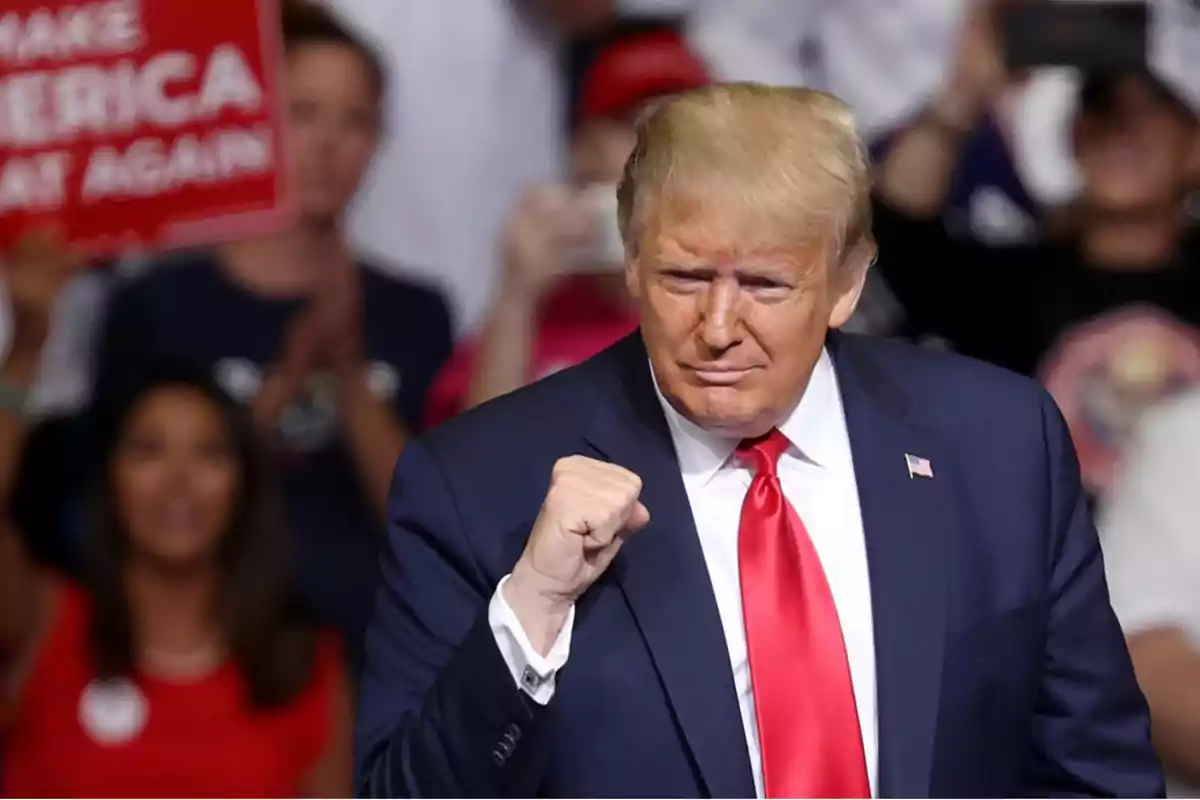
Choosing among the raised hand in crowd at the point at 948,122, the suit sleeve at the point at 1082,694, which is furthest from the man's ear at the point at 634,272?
the raised hand in crowd at the point at 948,122

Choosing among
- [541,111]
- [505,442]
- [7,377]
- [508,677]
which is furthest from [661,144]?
[7,377]

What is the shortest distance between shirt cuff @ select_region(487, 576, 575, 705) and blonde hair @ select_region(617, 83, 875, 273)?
0.84ft

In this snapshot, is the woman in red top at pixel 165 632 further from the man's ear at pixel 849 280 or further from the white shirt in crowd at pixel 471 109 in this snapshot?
the man's ear at pixel 849 280

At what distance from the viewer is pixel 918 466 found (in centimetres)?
120

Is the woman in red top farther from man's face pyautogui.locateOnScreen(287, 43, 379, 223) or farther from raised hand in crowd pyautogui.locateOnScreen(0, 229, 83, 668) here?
man's face pyautogui.locateOnScreen(287, 43, 379, 223)

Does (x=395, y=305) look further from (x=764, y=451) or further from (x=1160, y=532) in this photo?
(x=764, y=451)

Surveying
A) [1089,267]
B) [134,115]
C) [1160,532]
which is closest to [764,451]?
[1160,532]

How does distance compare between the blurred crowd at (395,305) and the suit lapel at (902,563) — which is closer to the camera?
the suit lapel at (902,563)

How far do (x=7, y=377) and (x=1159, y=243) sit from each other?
1535mm

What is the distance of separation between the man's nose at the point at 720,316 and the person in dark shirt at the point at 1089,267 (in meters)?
1.19

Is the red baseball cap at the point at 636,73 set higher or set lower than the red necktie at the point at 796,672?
higher

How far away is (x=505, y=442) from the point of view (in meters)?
1.21

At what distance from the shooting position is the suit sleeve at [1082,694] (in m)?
1.20

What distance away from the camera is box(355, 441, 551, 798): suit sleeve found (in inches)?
42.6
